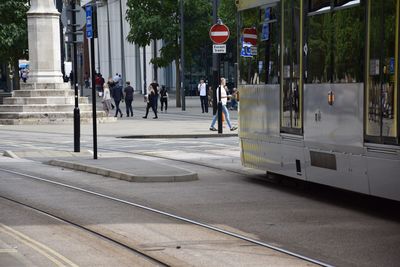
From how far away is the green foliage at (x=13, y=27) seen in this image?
1969 inches

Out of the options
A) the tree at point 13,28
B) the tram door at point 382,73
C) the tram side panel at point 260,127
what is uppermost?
the tree at point 13,28

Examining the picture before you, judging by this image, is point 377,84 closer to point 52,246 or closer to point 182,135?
point 52,246

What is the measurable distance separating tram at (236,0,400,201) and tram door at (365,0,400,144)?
11mm

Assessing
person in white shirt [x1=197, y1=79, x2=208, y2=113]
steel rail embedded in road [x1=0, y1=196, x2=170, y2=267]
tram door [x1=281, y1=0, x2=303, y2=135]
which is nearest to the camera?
steel rail embedded in road [x1=0, y1=196, x2=170, y2=267]

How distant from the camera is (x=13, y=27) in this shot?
50219 mm

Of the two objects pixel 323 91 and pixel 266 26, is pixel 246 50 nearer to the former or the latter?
pixel 266 26

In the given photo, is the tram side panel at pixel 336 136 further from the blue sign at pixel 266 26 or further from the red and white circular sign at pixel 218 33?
the red and white circular sign at pixel 218 33

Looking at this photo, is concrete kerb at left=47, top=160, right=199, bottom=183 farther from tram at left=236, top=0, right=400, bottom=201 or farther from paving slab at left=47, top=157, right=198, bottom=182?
tram at left=236, top=0, right=400, bottom=201

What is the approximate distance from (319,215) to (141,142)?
52.6ft

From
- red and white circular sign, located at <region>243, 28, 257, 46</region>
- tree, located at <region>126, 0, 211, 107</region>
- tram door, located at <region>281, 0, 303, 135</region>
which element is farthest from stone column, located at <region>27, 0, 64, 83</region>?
tram door, located at <region>281, 0, 303, 135</region>

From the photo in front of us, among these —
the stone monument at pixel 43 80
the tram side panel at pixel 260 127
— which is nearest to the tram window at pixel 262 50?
the tram side panel at pixel 260 127

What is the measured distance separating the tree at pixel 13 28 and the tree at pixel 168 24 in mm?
5962

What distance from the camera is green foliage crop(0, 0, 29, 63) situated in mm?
50000

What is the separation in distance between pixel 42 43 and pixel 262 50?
25.3m
